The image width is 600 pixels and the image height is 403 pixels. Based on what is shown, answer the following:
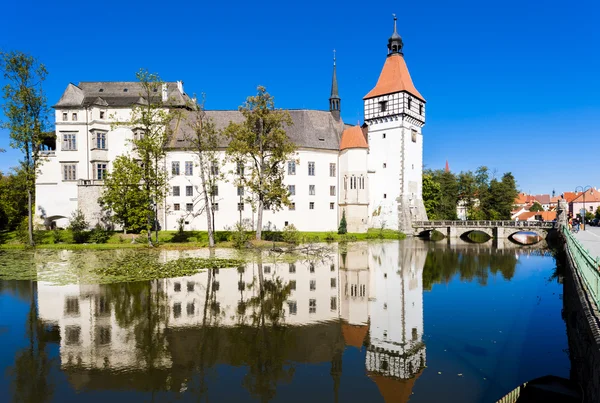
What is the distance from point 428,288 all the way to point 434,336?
23.4 feet

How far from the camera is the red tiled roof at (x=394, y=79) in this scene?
4922 centimetres

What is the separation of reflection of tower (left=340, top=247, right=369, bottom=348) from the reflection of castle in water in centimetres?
4

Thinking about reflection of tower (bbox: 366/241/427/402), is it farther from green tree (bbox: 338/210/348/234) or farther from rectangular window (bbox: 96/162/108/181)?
rectangular window (bbox: 96/162/108/181)

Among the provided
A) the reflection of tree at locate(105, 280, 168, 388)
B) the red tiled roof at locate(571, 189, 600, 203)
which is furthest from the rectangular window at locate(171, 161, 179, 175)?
the red tiled roof at locate(571, 189, 600, 203)

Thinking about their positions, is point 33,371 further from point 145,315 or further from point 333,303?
point 333,303

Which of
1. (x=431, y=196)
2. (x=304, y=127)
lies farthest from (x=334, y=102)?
(x=431, y=196)

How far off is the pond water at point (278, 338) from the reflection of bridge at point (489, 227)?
29.0 m

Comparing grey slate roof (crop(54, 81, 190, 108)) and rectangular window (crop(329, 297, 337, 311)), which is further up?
grey slate roof (crop(54, 81, 190, 108))

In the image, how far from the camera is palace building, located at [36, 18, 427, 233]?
42438 millimetres

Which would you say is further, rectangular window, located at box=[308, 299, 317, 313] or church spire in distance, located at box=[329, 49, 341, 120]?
church spire in distance, located at box=[329, 49, 341, 120]

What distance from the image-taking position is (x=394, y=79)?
49.9m

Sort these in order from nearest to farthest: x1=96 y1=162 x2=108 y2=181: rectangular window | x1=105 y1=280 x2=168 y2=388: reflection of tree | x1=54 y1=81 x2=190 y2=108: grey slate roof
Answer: x1=105 y1=280 x2=168 y2=388: reflection of tree, x1=96 y1=162 x2=108 y2=181: rectangular window, x1=54 y1=81 x2=190 y2=108: grey slate roof

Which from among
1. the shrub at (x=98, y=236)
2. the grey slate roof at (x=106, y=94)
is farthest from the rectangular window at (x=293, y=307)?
the grey slate roof at (x=106, y=94)

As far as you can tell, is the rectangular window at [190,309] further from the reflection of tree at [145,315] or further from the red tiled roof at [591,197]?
the red tiled roof at [591,197]
